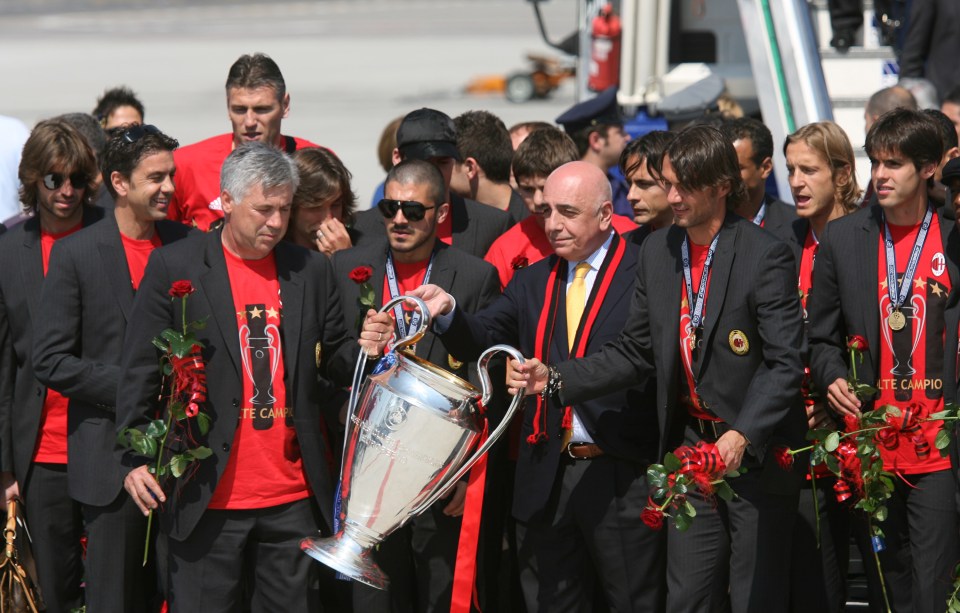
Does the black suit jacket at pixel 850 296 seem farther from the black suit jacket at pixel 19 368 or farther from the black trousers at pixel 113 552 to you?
the black suit jacket at pixel 19 368

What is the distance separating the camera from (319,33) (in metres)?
54.9

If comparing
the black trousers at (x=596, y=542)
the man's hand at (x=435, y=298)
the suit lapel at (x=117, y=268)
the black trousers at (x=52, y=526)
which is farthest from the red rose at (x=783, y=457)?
the black trousers at (x=52, y=526)

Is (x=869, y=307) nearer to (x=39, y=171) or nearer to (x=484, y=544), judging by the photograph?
(x=484, y=544)

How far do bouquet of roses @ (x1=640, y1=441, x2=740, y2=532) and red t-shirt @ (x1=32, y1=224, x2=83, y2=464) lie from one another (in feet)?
8.38

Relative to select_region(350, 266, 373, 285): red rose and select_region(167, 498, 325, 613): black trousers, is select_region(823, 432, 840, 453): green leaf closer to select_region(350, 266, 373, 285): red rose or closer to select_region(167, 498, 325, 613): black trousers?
select_region(350, 266, 373, 285): red rose

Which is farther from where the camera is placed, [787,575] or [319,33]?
[319,33]

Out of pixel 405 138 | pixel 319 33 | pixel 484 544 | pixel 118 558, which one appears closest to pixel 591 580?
pixel 484 544

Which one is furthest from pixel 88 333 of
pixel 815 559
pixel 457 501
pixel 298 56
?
pixel 298 56

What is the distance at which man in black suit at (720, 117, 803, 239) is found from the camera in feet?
22.6

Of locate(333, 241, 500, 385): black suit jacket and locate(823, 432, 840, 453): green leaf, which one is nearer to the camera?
locate(823, 432, 840, 453): green leaf

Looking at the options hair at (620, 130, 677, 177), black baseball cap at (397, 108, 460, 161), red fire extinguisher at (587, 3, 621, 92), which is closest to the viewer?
hair at (620, 130, 677, 177)

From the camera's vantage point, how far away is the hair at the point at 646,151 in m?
6.54

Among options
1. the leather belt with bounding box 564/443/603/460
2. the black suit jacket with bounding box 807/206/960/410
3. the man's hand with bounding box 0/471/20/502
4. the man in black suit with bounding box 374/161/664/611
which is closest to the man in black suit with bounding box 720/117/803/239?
the black suit jacket with bounding box 807/206/960/410

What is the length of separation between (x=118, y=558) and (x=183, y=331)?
1114mm
